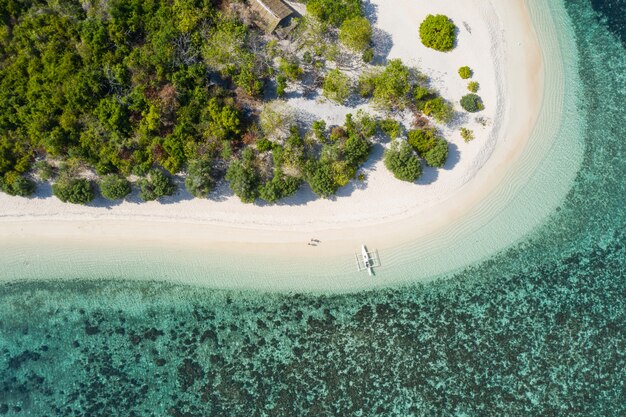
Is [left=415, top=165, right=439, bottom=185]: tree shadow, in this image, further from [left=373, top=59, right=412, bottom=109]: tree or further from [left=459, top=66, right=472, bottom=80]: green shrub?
[left=459, top=66, right=472, bottom=80]: green shrub

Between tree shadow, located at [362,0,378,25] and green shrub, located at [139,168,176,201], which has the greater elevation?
tree shadow, located at [362,0,378,25]

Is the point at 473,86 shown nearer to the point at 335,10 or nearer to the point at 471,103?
the point at 471,103

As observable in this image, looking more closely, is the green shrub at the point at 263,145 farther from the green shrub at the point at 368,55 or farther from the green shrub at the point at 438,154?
the green shrub at the point at 438,154

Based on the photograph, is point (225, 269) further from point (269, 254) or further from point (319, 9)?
point (319, 9)

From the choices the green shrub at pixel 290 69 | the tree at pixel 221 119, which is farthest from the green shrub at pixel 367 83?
the tree at pixel 221 119

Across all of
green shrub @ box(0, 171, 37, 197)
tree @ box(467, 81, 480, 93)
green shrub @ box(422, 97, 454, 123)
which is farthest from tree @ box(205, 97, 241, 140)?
tree @ box(467, 81, 480, 93)

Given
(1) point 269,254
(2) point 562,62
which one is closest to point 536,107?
(2) point 562,62

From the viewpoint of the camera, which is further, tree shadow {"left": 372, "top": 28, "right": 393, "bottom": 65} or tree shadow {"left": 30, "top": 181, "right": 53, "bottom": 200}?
tree shadow {"left": 372, "top": 28, "right": 393, "bottom": 65}
